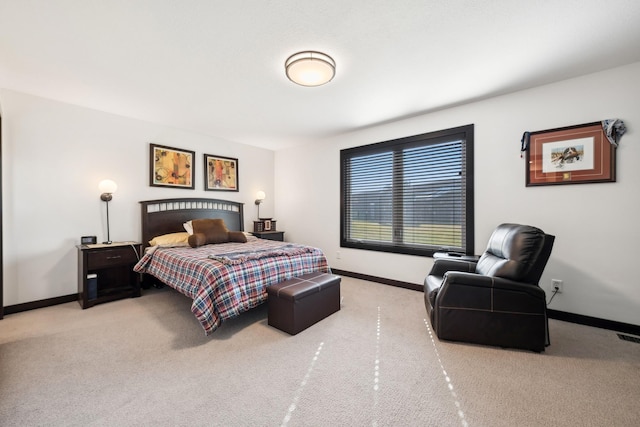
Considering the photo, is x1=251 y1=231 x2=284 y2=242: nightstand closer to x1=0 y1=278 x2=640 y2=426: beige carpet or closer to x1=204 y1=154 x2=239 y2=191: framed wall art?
x1=204 y1=154 x2=239 y2=191: framed wall art

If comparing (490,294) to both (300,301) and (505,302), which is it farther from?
(300,301)

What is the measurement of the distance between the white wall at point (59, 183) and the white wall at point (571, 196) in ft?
13.6

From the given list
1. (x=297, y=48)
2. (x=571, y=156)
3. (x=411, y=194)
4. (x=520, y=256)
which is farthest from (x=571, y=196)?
(x=297, y=48)

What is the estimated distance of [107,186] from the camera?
3381 millimetres

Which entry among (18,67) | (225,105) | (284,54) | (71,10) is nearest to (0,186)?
(18,67)

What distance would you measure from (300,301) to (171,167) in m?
3.26

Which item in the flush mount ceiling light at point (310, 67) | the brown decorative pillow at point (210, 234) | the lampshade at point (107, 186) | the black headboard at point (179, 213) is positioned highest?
the flush mount ceiling light at point (310, 67)

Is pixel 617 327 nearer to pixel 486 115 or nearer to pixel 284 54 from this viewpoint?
pixel 486 115

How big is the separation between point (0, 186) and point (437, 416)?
4.58 meters

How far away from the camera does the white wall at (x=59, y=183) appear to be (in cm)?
291

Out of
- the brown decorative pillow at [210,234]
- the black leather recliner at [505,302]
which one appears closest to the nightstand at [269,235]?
the brown decorative pillow at [210,234]

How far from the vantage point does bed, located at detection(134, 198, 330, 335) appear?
91.5 inches

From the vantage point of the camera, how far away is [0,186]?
9.00 ft

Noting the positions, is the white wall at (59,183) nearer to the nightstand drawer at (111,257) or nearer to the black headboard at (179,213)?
the black headboard at (179,213)
